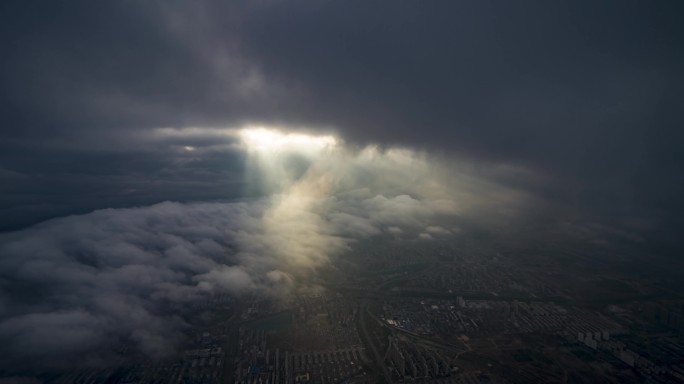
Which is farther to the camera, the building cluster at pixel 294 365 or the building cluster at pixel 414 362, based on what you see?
the building cluster at pixel 414 362

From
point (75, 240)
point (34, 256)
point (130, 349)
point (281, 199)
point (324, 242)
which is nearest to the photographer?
point (130, 349)

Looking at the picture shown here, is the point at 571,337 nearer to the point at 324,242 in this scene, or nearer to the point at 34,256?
the point at 324,242

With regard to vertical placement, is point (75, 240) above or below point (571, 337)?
above

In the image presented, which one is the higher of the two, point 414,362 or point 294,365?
point 414,362

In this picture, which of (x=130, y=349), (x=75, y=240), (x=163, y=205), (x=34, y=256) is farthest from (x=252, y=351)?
(x=163, y=205)

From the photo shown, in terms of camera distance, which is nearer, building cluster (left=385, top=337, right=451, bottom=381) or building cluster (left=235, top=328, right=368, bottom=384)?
building cluster (left=235, top=328, right=368, bottom=384)

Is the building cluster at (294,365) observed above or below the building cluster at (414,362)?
below

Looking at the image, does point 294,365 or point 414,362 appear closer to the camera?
point 294,365

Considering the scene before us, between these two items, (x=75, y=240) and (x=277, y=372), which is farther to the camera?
(x=75, y=240)

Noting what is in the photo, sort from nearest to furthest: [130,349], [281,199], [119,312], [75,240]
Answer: [130,349]
[119,312]
[75,240]
[281,199]

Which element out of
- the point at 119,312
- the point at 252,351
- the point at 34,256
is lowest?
the point at 252,351

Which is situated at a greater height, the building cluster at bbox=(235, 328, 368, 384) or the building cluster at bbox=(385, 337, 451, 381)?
→ the building cluster at bbox=(385, 337, 451, 381)
